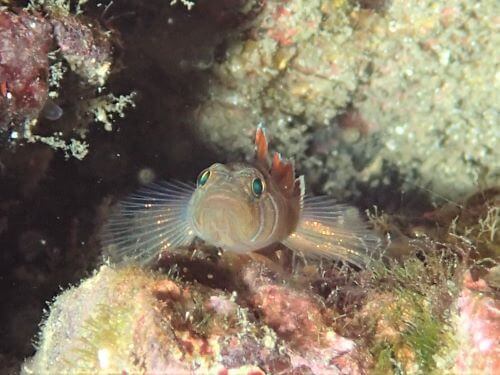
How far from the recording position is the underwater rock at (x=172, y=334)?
2377mm

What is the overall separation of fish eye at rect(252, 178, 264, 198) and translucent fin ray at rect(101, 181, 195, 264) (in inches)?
25.3

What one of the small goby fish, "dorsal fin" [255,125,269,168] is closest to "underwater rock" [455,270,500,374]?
the small goby fish

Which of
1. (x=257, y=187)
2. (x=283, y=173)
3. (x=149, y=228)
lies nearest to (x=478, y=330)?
(x=257, y=187)

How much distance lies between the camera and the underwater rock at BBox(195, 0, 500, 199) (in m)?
4.71

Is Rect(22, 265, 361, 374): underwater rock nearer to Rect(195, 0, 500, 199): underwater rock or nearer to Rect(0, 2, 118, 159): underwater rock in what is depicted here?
Rect(0, 2, 118, 159): underwater rock

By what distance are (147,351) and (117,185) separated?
3.71m

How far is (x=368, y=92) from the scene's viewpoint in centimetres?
526

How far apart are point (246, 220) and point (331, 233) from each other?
1.01 metres

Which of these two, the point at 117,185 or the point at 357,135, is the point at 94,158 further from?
the point at 357,135

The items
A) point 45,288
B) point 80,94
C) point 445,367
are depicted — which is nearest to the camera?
point 445,367

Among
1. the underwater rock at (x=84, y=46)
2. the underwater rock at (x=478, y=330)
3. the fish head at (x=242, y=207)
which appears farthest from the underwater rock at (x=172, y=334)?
the underwater rock at (x=84, y=46)

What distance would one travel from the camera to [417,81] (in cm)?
508

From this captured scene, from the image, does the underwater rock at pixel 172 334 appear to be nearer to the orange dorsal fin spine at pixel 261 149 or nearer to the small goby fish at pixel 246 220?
the small goby fish at pixel 246 220

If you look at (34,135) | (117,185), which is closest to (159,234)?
(34,135)
